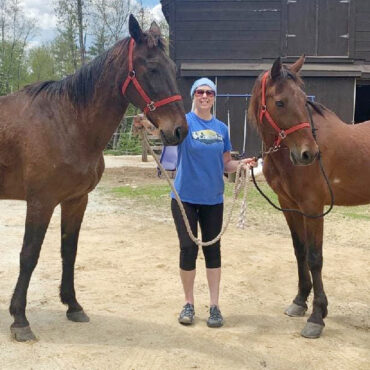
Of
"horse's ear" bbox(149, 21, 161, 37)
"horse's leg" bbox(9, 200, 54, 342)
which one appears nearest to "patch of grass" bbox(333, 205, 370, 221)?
"horse's ear" bbox(149, 21, 161, 37)

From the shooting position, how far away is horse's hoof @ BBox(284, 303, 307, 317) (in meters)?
3.93

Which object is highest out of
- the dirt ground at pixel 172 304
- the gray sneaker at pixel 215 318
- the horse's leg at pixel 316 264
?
the horse's leg at pixel 316 264

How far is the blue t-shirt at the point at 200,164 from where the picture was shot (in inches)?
140

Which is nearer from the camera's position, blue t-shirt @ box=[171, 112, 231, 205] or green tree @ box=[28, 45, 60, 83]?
blue t-shirt @ box=[171, 112, 231, 205]

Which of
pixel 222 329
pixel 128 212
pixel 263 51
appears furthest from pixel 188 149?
pixel 263 51

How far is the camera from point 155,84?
119 inches

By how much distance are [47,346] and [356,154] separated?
286cm

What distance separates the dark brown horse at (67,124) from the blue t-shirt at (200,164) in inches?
22.6

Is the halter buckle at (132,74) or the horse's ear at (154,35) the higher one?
the horse's ear at (154,35)

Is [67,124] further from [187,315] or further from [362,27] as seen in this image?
[362,27]

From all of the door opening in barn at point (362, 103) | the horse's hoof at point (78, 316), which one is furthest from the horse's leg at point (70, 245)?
the door opening in barn at point (362, 103)

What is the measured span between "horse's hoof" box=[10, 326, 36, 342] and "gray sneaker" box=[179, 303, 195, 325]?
111 cm

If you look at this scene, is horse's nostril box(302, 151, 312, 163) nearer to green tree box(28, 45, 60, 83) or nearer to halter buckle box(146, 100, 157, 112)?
halter buckle box(146, 100, 157, 112)

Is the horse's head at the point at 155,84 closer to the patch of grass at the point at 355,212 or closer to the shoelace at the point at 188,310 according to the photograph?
the shoelace at the point at 188,310
